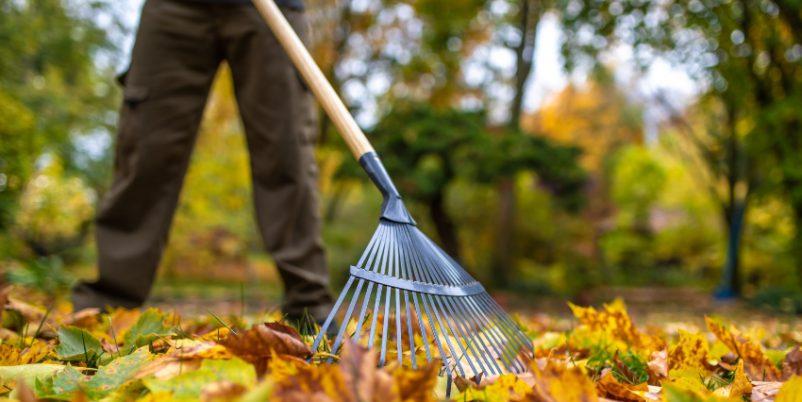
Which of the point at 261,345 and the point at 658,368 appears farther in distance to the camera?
the point at 658,368

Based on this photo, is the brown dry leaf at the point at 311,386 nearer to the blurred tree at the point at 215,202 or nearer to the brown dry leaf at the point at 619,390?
the brown dry leaf at the point at 619,390

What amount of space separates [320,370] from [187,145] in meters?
1.28

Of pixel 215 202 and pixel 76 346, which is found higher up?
pixel 76 346

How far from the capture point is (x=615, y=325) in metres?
1.31

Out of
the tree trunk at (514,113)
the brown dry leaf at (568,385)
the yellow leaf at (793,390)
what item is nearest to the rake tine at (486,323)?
the brown dry leaf at (568,385)

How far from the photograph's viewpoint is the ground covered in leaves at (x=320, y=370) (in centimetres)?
65

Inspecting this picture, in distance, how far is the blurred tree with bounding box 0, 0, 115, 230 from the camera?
4684 millimetres

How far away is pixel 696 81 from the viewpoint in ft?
22.8

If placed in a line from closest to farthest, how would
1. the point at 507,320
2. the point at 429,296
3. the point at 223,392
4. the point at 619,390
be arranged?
the point at 223,392
the point at 619,390
the point at 429,296
the point at 507,320

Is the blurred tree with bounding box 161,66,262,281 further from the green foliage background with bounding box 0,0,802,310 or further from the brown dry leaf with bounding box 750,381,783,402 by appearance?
the brown dry leaf with bounding box 750,381,783,402

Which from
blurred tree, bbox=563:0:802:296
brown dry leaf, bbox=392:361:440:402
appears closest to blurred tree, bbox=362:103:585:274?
blurred tree, bbox=563:0:802:296

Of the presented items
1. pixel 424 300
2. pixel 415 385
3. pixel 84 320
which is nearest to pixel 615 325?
pixel 424 300

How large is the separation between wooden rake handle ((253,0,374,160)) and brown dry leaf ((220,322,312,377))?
1.73 feet

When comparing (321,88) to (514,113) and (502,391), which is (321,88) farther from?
(514,113)
